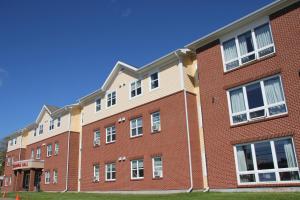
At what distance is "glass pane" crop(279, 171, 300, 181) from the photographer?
52.8 feet

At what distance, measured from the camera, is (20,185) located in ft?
147

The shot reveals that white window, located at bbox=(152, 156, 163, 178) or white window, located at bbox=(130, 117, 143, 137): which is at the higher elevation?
white window, located at bbox=(130, 117, 143, 137)

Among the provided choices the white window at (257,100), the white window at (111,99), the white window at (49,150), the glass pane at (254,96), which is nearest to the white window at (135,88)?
the white window at (111,99)

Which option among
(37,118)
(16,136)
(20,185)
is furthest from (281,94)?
(16,136)

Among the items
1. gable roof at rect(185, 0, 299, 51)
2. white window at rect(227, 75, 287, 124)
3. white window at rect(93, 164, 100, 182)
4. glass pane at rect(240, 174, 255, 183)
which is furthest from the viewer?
white window at rect(93, 164, 100, 182)

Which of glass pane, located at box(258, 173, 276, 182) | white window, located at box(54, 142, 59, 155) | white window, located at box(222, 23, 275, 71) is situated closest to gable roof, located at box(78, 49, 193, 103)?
white window, located at box(222, 23, 275, 71)

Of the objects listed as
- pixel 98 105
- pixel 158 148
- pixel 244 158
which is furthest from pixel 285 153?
pixel 98 105

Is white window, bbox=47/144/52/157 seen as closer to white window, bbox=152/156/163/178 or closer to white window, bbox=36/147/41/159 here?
white window, bbox=36/147/41/159

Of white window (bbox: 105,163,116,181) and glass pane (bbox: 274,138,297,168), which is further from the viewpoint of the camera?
white window (bbox: 105,163,116,181)

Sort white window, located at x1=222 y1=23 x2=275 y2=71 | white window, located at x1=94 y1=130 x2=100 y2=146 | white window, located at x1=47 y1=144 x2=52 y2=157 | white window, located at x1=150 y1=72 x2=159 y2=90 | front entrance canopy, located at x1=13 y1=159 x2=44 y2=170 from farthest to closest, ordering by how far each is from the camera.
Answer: front entrance canopy, located at x1=13 y1=159 x2=44 y2=170, white window, located at x1=47 y1=144 x2=52 y2=157, white window, located at x1=94 y1=130 x2=100 y2=146, white window, located at x1=150 y1=72 x2=159 y2=90, white window, located at x1=222 y1=23 x2=275 y2=71

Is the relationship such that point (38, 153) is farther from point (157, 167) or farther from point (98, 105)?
point (157, 167)

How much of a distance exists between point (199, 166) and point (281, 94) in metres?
7.85

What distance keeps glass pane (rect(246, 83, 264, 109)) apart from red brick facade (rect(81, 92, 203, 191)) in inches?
206

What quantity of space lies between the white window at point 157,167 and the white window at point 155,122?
7.26 ft
